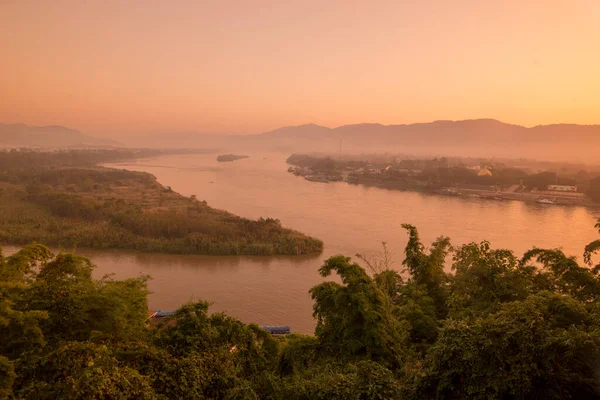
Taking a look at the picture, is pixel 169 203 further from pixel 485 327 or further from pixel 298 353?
pixel 485 327

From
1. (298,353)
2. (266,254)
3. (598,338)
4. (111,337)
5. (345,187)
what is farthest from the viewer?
(345,187)

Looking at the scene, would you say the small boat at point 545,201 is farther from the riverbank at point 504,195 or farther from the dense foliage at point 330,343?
the dense foliage at point 330,343

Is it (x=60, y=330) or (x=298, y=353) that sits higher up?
(x=60, y=330)

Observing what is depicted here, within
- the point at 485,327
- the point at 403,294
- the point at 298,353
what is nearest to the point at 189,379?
the point at 298,353

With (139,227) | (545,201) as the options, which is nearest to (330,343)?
(139,227)

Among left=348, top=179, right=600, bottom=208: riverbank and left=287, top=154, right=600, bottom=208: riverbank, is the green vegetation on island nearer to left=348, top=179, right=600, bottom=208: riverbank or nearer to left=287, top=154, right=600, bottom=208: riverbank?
left=348, top=179, right=600, bottom=208: riverbank

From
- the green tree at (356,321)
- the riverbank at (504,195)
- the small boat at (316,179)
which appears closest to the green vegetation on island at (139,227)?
the green tree at (356,321)

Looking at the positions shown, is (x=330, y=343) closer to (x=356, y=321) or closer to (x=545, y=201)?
(x=356, y=321)
